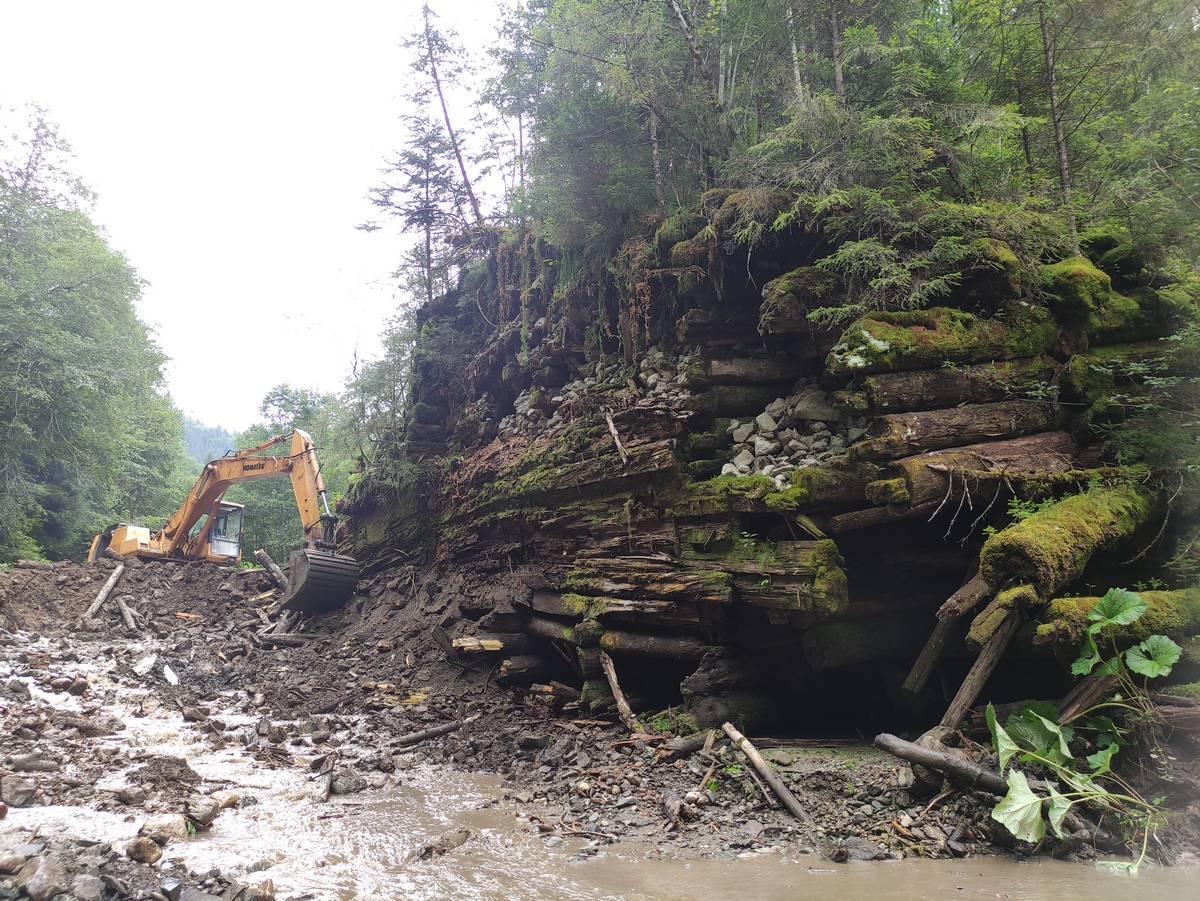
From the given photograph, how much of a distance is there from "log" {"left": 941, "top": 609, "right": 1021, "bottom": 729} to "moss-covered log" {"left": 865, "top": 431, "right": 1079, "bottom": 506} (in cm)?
127

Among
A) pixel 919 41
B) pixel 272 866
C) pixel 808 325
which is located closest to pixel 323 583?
pixel 272 866

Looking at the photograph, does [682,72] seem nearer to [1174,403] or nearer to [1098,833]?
[1174,403]

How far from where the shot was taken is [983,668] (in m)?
5.57

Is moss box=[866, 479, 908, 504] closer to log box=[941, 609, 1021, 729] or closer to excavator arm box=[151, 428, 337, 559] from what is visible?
log box=[941, 609, 1021, 729]

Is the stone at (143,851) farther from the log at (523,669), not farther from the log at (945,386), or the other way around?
the log at (945,386)

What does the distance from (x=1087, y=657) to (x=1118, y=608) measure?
452 millimetres

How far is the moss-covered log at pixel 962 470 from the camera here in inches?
240

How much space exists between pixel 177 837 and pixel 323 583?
10.5 m

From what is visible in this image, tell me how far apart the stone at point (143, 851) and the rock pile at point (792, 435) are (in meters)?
6.48

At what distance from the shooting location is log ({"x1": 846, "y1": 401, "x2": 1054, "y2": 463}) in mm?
6383

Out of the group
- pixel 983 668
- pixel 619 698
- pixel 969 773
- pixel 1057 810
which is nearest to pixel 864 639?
pixel 983 668

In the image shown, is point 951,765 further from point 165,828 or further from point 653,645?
point 165,828

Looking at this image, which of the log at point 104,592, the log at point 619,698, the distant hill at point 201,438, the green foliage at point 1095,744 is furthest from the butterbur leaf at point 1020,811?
the distant hill at point 201,438

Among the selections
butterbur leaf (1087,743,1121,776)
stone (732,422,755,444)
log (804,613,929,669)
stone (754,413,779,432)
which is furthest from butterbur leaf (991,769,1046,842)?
stone (732,422,755,444)
